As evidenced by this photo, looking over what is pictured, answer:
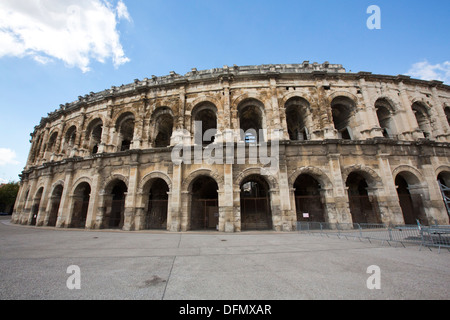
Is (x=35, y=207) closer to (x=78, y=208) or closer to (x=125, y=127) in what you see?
(x=78, y=208)

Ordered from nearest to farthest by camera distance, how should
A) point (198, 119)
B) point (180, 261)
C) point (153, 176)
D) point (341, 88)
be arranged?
point (180, 261) < point (153, 176) < point (341, 88) < point (198, 119)

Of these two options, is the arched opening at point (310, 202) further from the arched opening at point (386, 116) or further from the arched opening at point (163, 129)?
the arched opening at point (163, 129)

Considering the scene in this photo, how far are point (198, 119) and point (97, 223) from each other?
34.9 feet

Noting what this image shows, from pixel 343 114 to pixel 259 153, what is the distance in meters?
8.56

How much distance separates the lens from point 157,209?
576 inches

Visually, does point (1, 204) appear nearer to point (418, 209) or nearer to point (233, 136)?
point (233, 136)

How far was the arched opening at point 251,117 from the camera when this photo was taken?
13734 millimetres

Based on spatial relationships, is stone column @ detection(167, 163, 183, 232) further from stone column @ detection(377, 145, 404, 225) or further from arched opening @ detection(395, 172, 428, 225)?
arched opening @ detection(395, 172, 428, 225)

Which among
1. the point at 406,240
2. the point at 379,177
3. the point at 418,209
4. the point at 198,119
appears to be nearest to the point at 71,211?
the point at 198,119

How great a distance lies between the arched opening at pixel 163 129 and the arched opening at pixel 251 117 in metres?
6.14

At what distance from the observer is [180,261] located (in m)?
4.50

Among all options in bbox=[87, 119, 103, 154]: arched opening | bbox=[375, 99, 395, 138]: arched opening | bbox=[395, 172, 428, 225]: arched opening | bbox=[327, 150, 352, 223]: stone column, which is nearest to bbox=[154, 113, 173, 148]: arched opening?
bbox=[87, 119, 103, 154]: arched opening

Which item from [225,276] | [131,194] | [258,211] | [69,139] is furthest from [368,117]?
[69,139]

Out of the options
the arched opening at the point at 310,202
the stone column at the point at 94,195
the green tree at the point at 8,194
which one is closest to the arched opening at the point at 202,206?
the arched opening at the point at 310,202
